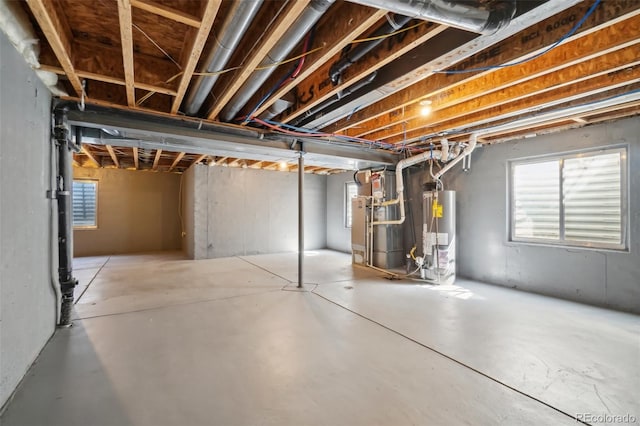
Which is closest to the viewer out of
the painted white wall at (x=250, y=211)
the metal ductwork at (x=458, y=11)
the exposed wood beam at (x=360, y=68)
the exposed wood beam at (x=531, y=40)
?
the metal ductwork at (x=458, y=11)

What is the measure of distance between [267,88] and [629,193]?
13.1 feet

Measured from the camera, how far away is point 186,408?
1.61m

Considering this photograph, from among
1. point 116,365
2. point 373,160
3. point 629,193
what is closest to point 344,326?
point 116,365

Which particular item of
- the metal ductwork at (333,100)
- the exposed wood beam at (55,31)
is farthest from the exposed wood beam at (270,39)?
the exposed wood beam at (55,31)

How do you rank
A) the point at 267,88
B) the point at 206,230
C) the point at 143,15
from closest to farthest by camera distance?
1. the point at 143,15
2. the point at 267,88
3. the point at 206,230

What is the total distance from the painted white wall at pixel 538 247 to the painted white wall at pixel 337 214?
3074 mm

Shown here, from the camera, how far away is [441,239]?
168 inches

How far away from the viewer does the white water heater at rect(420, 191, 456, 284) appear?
4250 mm

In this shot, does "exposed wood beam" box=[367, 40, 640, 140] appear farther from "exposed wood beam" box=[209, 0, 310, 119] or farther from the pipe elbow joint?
"exposed wood beam" box=[209, 0, 310, 119]

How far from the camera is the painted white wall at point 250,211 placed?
6.52 m

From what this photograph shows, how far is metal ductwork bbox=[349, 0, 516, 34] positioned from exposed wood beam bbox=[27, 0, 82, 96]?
167cm

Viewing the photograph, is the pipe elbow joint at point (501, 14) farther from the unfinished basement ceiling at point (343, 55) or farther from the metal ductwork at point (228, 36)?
the metal ductwork at point (228, 36)

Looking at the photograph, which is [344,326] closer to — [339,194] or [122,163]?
[339,194]

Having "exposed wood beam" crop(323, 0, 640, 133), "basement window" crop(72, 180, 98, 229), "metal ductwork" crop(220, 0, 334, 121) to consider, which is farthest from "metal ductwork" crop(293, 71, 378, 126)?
"basement window" crop(72, 180, 98, 229)
